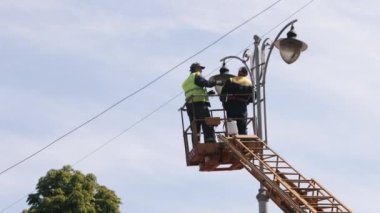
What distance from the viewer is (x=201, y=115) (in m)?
20.1

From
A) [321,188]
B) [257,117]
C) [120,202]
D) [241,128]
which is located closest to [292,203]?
[321,188]

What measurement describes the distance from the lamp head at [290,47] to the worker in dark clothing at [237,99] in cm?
230

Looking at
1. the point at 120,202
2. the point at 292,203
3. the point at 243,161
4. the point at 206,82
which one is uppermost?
the point at 120,202

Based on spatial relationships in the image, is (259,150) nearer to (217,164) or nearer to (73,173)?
(217,164)

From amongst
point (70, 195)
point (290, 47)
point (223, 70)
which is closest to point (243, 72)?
point (223, 70)

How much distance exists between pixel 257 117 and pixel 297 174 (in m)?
1.38

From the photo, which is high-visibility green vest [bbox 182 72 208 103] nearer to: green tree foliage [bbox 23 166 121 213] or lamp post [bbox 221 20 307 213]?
lamp post [bbox 221 20 307 213]

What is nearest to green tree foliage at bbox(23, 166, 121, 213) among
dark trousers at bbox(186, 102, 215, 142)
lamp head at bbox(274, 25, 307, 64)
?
dark trousers at bbox(186, 102, 215, 142)

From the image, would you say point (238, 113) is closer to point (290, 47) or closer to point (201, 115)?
point (201, 115)

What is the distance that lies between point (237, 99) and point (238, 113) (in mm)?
304

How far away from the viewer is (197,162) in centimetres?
2036

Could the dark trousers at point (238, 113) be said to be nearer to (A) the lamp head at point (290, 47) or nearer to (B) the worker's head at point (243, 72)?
(B) the worker's head at point (243, 72)

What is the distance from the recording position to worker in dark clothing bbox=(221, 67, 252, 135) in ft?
66.1

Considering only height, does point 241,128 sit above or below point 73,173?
below
